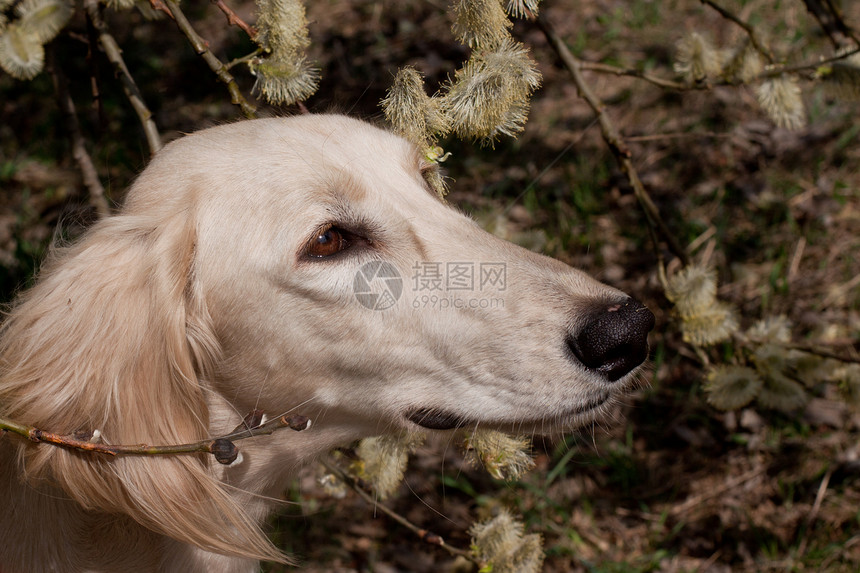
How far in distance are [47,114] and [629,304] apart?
542cm

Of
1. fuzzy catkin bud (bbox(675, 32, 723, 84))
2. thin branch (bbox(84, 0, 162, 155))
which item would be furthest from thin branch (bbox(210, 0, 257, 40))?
fuzzy catkin bud (bbox(675, 32, 723, 84))

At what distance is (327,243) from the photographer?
2.13 metres

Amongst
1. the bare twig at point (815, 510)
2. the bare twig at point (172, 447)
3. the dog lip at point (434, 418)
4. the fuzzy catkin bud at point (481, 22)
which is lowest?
the bare twig at point (815, 510)

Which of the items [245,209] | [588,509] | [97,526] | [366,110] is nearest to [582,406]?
[245,209]

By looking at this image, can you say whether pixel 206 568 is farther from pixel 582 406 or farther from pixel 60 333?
pixel 582 406

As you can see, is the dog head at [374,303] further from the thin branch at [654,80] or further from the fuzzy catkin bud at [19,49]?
the thin branch at [654,80]

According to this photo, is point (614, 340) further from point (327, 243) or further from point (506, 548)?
point (506, 548)

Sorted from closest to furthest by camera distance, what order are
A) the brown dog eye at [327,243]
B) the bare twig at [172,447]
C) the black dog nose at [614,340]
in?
the bare twig at [172,447] → the black dog nose at [614,340] → the brown dog eye at [327,243]

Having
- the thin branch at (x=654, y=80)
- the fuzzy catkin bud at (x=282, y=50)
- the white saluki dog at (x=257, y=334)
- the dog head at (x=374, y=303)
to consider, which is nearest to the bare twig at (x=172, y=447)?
the white saluki dog at (x=257, y=334)

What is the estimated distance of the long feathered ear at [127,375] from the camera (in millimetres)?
1980

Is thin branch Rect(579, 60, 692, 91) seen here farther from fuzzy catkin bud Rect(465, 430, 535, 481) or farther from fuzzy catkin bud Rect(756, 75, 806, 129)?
fuzzy catkin bud Rect(465, 430, 535, 481)

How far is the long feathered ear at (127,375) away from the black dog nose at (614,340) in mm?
1091

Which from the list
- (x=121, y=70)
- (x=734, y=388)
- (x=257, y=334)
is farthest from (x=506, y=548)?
(x=121, y=70)

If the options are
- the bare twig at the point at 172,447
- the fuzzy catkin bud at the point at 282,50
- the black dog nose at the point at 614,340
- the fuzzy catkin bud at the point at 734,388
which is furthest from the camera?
the fuzzy catkin bud at the point at 734,388
